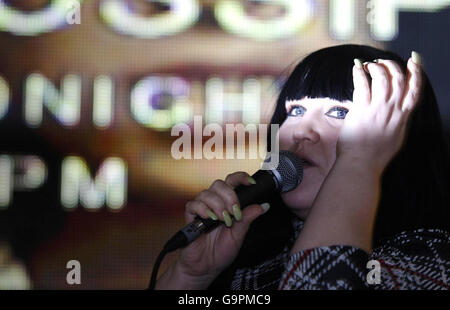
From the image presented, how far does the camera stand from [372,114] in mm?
1013

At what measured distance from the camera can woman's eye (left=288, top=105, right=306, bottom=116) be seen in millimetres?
1255

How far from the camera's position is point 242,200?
99 centimetres

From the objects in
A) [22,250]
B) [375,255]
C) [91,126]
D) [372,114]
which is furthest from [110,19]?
[375,255]

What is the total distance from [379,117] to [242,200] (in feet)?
0.88

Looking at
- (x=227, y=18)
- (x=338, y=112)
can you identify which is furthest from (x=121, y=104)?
(x=338, y=112)

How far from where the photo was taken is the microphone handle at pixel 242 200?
0.98 meters

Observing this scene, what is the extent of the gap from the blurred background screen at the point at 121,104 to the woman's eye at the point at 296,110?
11 centimetres

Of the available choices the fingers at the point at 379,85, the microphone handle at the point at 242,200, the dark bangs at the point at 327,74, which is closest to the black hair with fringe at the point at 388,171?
the dark bangs at the point at 327,74

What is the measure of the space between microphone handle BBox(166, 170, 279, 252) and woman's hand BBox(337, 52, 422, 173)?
127 millimetres

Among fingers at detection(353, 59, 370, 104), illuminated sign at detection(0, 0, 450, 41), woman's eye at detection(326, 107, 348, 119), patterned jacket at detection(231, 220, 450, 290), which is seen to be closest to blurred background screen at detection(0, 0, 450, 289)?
illuminated sign at detection(0, 0, 450, 41)

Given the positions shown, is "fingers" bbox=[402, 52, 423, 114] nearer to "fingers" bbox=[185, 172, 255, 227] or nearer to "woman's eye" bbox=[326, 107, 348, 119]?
"woman's eye" bbox=[326, 107, 348, 119]

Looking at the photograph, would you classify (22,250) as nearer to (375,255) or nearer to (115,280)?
(115,280)

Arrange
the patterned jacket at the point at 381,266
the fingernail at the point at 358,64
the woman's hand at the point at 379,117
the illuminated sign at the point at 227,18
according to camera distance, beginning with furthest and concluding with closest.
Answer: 1. the illuminated sign at the point at 227,18
2. the fingernail at the point at 358,64
3. the woman's hand at the point at 379,117
4. the patterned jacket at the point at 381,266

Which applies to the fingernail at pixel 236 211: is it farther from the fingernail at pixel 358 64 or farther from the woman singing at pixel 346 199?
the fingernail at pixel 358 64
